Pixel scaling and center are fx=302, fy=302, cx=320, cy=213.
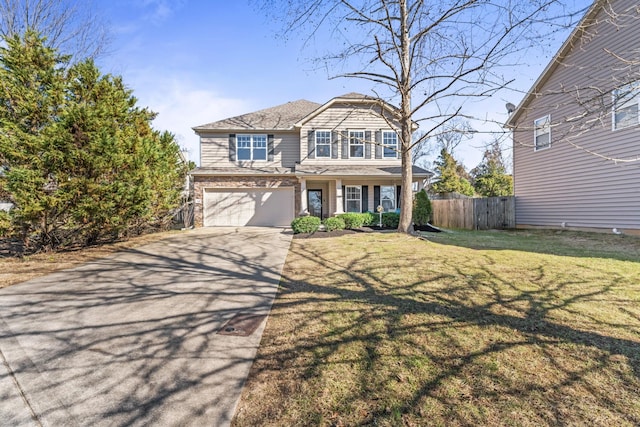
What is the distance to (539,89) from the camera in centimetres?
1347

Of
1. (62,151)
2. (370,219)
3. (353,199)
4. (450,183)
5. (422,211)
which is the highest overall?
(450,183)

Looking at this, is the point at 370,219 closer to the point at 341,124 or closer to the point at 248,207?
the point at 341,124

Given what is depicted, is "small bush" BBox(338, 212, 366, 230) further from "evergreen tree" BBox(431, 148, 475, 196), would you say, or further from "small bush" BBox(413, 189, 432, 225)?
"evergreen tree" BBox(431, 148, 475, 196)

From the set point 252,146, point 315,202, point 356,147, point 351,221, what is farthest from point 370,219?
point 252,146

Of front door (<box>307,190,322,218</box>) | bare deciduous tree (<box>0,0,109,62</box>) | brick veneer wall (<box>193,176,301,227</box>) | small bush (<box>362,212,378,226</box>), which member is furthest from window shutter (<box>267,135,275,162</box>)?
bare deciduous tree (<box>0,0,109,62</box>)

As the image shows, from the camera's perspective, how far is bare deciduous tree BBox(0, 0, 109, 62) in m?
12.4

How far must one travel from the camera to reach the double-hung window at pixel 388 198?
1551cm

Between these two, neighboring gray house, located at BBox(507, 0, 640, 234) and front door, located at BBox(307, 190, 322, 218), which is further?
front door, located at BBox(307, 190, 322, 218)

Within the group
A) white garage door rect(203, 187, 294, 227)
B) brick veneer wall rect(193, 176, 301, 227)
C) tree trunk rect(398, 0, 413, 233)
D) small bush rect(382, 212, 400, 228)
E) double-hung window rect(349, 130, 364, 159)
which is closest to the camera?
tree trunk rect(398, 0, 413, 233)

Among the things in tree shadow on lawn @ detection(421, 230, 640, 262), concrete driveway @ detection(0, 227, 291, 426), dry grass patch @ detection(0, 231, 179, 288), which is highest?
tree shadow on lawn @ detection(421, 230, 640, 262)

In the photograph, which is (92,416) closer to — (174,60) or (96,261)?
(96,261)

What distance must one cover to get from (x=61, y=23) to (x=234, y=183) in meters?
10.3

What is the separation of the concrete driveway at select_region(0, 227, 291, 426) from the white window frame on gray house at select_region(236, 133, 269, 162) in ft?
34.9

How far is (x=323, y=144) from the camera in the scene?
1553cm
